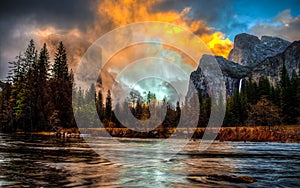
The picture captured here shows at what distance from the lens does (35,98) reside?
287 feet

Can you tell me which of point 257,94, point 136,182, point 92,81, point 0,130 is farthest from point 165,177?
point 92,81

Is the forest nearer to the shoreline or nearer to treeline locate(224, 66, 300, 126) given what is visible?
treeline locate(224, 66, 300, 126)

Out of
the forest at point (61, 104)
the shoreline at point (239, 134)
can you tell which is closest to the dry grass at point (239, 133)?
the shoreline at point (239, 134)

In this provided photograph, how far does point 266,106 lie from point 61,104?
2409 inches

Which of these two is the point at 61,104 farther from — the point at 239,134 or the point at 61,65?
the point at 239,134

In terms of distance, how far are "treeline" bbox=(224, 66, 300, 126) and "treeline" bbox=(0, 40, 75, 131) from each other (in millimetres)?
54918

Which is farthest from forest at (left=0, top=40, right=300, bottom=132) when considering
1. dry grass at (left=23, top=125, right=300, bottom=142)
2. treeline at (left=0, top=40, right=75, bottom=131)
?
dry grass at (left=23, top=125, right=300, bottom=142)

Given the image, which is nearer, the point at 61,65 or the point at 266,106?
the point at 266,106

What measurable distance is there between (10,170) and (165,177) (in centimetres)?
659

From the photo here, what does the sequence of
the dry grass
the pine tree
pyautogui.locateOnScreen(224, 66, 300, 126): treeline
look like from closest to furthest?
the dry grass → pyautogui.locateOnScreen(224, 66, 300, 126): treeline → the pine tree

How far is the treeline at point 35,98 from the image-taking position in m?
84.4

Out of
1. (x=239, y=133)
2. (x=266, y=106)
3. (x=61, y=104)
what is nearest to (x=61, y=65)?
(x=61, y=104)

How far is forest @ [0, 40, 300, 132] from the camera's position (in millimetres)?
84500

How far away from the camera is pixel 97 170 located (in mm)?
13344
